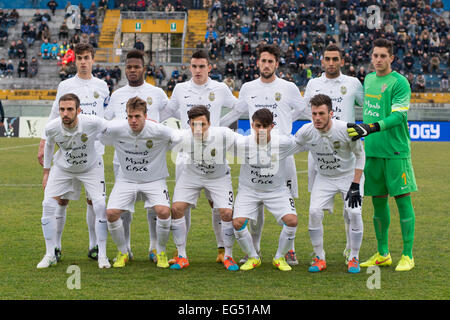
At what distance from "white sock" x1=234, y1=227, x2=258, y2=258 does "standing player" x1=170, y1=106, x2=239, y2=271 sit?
123 mm

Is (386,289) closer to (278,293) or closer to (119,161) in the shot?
(278,293)

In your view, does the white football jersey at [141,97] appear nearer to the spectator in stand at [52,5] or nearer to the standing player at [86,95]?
the standing player at [86,95]

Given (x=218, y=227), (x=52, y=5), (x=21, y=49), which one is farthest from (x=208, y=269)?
(x=52, y=5)

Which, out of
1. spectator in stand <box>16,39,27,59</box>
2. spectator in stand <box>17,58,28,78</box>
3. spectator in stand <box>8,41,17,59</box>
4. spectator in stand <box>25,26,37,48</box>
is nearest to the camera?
spectator in stand <box>17,58,28,78</box>

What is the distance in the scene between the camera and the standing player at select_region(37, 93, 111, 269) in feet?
22.7

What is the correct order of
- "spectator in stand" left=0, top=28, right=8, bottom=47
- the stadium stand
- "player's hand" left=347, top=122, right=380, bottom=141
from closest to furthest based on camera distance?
"player's hand" left=347, top=122, right=380, bottom=141
the stadium stand
"spectator in stand" left=0, top=28, right=8, bottom=47

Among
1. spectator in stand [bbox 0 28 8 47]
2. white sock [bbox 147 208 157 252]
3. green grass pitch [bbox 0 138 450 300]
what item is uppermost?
spectator in stand [bbox 0 28 8 47]

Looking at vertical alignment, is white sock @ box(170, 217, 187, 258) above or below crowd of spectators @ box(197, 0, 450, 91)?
below

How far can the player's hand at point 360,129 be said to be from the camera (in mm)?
6453

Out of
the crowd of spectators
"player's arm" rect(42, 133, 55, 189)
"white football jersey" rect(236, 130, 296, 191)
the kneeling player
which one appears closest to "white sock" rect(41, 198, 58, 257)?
"player's arm" rect(42, 133, 55, 189)

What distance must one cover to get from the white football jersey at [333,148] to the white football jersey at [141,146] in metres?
1.31

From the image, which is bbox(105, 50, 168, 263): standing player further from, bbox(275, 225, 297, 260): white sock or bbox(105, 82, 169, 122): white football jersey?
bbox(275, 225, 297, 260): white sock

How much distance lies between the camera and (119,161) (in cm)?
715

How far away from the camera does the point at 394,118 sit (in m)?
6.71
